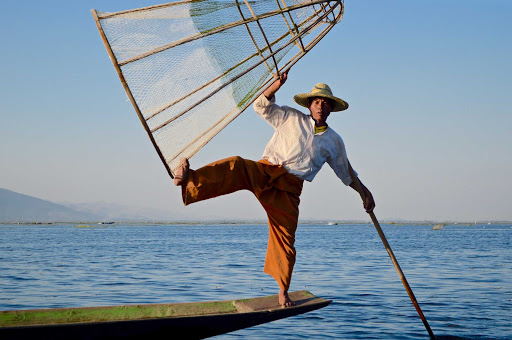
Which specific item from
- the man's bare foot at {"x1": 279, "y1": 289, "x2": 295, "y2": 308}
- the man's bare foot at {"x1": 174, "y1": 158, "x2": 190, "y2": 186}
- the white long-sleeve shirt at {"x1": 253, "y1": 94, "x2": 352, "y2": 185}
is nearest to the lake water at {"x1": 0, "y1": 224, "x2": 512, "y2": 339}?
the man's bare foot at {"x1": 279, "y1": 289, "x2": 295, "y2": 308}

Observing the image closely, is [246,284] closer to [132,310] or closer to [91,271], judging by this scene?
[91,271]

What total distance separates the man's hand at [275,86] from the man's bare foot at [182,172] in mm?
969

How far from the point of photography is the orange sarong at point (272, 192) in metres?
4.65

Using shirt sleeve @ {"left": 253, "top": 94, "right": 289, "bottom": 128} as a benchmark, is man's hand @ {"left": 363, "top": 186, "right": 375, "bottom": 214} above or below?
below

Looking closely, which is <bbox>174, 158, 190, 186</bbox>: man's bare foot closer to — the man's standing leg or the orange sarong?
the orange sarong

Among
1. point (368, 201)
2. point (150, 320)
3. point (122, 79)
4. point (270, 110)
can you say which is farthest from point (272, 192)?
point (122, 79)

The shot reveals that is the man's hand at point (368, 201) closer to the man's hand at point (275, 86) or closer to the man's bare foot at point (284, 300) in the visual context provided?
the man's bare foot at point (284, 300)

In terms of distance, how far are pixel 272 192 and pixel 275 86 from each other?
95cm

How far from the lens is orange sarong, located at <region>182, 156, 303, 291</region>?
15.3 ft

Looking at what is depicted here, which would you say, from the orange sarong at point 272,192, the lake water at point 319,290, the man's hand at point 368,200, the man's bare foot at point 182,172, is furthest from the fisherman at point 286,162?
the lake water at point 319,290

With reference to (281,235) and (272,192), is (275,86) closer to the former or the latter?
(272,192)

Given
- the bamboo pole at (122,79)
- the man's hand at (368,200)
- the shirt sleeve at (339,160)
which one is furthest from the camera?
the man's hand at (368,200)

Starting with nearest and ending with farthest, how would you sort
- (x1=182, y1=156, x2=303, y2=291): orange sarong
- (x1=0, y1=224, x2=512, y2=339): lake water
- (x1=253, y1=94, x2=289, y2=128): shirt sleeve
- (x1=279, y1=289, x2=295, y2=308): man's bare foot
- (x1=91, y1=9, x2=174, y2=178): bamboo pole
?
(x1=91, y1=9, x2=174, y2=178): bamboo pole
(x1=182, y1=156, x2=303, y2=291): orange sarong
(x1=253, y1=94, x2=289, y2=128): shirt sleeve
(x1=279, y1=289, x2=295, y2=308): man's bare foot
(x1=0, y1=224, x2=512, y2=339): lake water

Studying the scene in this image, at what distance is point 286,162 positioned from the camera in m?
5.06
